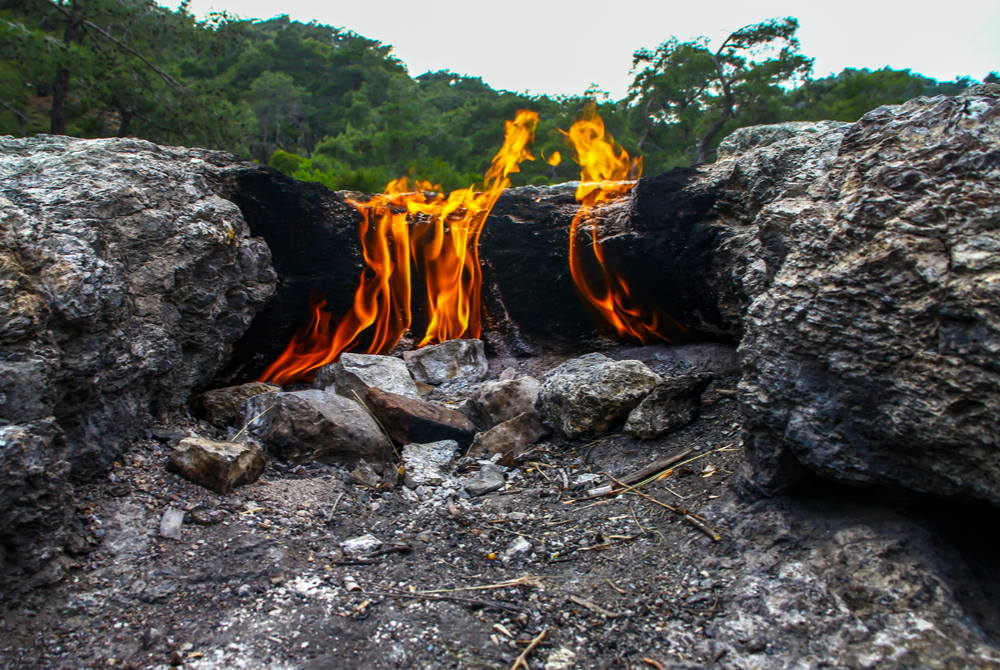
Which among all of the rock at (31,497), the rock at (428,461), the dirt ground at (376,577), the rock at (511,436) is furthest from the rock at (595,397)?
the rock at (31,497)

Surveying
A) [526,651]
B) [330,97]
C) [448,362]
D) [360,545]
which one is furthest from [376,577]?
[330,97]

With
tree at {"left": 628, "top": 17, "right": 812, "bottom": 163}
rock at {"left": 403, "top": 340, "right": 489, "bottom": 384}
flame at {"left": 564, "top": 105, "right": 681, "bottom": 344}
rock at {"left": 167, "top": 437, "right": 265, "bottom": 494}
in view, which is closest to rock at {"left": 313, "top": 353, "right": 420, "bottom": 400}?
rock at {"left": 403, "top": 340, "right": 489, "bottom": 384}

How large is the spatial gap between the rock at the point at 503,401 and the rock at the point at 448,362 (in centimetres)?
112

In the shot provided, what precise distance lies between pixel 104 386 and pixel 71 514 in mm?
853

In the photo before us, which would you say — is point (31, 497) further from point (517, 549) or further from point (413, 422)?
point (413, 422)

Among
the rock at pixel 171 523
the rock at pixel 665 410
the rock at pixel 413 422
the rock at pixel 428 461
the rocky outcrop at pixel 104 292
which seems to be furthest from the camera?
the rock at pixel 413 422

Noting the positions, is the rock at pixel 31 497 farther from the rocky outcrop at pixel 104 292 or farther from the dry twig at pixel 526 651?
the dry twig at pixel 526 651

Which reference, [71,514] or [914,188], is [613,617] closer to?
[914,188]

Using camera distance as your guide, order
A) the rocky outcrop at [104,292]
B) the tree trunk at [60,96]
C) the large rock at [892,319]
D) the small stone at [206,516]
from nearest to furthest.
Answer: the large rock at [892,319]
the rocky outcrop at [104,292]
the small stone at [206,516]
the tree trunk at [60,96]

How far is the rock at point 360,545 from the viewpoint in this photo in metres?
3.11

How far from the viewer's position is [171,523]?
3113 mm

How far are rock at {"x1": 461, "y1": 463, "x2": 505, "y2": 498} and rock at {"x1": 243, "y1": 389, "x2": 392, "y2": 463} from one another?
24.3 inches

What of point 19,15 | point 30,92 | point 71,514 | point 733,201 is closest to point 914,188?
point 733,201

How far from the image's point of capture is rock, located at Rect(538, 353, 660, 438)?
14.7ft
